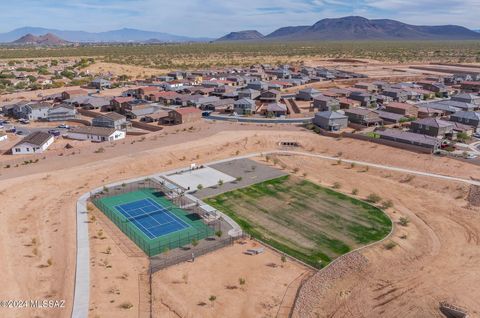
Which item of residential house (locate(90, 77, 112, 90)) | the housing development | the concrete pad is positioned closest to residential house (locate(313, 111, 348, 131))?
the housing development

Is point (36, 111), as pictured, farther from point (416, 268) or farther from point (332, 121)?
point (416, 268)

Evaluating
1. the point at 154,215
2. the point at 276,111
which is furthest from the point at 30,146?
the point at 276,111

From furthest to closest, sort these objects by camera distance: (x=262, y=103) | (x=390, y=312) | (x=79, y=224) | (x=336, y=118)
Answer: (x=262, y=103) → (x=336, y=118) → (x=79, y=224) → (x=390, y=312)

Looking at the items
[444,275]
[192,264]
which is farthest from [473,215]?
[192,264]

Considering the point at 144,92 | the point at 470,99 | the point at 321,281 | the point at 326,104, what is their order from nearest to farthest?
1. the point at 321,281
2. the point at 326,104
3. the point at 470,99
4. the point at 144,92

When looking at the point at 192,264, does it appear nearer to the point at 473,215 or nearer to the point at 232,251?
the point at 232,251

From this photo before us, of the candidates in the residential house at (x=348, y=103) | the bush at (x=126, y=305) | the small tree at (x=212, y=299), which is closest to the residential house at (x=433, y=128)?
the residential house at (x=348, y=103)

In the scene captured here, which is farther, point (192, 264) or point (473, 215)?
point (473, 215)
